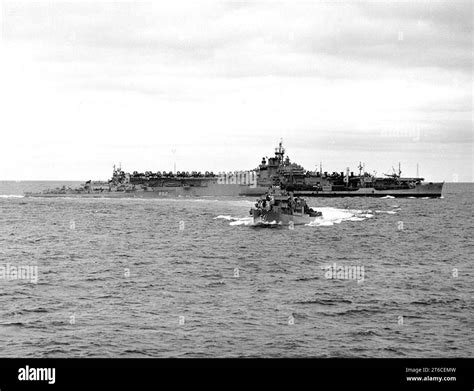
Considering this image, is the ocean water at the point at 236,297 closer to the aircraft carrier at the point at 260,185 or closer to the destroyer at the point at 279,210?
the destroyer at the point at 279,210

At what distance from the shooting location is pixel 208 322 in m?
23.0

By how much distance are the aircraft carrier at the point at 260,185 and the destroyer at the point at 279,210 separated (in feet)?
262

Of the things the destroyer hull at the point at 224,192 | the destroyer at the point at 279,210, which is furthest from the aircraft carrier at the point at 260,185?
the destroyer at the point at 279,210

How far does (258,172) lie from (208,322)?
444 feet

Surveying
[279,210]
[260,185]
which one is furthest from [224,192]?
[279,210]

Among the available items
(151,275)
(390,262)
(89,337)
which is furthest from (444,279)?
(89,337)

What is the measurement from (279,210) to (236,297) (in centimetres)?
4047

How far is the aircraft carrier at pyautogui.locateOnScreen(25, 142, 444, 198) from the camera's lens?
15638cm

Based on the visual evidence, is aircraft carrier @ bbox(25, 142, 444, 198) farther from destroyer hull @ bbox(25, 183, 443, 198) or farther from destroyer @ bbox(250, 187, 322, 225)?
destroyer @ bbox(250, 187, 322, 225)

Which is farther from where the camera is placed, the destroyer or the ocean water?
the destroyer

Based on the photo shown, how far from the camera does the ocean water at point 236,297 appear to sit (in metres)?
20.2

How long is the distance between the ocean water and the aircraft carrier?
97.8m

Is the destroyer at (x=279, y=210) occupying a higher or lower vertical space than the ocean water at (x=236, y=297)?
higher

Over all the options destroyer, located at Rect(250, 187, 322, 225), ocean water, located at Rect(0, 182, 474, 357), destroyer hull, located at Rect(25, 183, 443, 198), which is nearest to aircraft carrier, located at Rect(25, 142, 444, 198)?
destroyer hull, located at Rect(25, 183, 443, 198)
